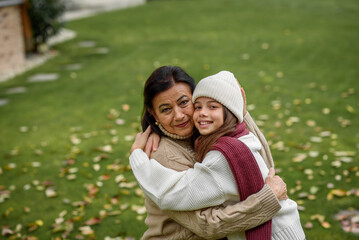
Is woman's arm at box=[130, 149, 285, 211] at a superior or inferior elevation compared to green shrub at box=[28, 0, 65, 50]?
superior

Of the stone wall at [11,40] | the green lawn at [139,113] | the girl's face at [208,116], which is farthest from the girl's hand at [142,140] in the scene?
the stone wall at [11,40]

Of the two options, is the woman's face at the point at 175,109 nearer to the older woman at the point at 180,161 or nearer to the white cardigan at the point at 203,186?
the older woman at the point at 180,161

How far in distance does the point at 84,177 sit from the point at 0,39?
627cm

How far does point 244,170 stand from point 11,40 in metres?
9.77

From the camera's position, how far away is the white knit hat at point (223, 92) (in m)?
2.37

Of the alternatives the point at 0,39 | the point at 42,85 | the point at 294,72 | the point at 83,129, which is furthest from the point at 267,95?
the point at 0,39

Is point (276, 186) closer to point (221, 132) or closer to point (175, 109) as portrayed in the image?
point (221, 132)

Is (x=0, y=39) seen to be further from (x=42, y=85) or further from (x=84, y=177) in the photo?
(x=84, y=177)

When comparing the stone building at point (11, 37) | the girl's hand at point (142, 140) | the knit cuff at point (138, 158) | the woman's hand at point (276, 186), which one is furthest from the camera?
the stone building at point (11, 37)

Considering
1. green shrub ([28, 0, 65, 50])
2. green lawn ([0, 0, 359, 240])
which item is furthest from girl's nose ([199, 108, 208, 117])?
green shrub ([28, 0, 65, 50])

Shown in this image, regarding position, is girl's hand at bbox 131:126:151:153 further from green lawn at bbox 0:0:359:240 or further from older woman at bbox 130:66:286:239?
green lawn at bbox 0:0:359:240

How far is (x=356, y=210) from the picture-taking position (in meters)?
4.23

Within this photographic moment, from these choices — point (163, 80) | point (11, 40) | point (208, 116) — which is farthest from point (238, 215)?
point (11, 40)

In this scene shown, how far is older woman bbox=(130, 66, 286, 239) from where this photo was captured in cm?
222
